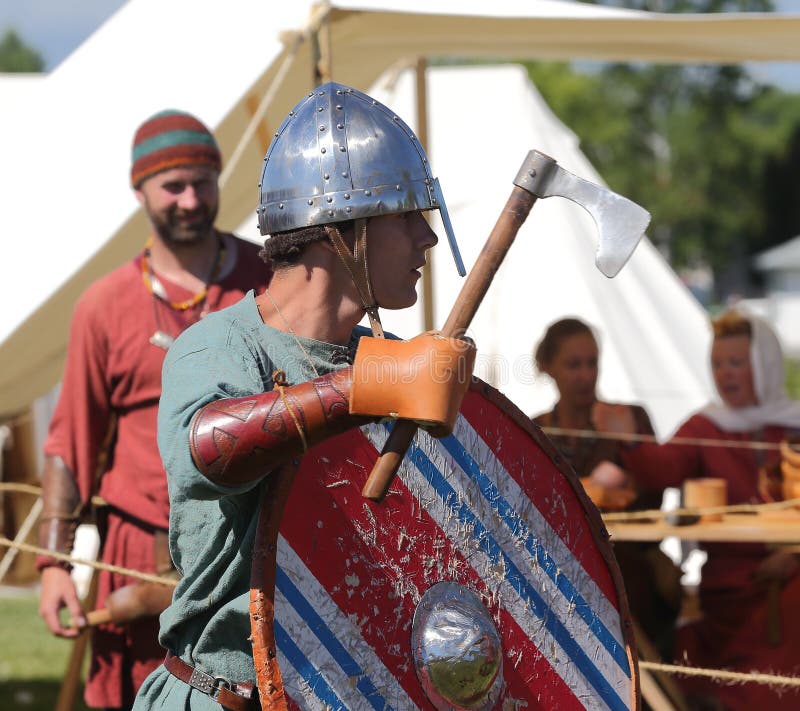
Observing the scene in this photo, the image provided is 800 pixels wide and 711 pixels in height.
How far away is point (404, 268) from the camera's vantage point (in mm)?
2205

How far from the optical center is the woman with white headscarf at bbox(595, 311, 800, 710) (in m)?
4.69

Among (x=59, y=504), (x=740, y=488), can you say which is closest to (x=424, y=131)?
(x=740, y=488)

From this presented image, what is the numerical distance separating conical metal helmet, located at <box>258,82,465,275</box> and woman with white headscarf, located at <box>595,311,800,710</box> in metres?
2.77

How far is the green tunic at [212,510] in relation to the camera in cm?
201

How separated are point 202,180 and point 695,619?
2630 mm

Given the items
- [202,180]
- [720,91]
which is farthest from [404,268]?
[720,91]

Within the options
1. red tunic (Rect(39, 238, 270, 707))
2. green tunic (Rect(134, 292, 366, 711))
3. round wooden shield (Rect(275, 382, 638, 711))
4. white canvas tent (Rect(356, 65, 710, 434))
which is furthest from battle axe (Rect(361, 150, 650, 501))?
white canvas tent (Rect(356, 65, 710, 434))

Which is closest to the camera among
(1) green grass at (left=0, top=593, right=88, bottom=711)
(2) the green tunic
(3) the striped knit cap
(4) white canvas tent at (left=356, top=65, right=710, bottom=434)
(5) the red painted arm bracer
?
(5) the red painted arm bracer

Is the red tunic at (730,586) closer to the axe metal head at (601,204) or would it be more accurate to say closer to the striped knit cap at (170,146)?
the striped knit cap at (170,146)

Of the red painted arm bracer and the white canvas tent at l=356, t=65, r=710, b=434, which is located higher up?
the white canvas tent at l=356, t=65, r=710, b=434

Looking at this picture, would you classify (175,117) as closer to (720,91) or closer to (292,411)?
(292,411)

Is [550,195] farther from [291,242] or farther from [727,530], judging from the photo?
[727,530]

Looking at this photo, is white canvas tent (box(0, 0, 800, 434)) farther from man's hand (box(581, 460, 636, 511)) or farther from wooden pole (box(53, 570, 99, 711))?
man's hand (box(581, 460, 636, 511))

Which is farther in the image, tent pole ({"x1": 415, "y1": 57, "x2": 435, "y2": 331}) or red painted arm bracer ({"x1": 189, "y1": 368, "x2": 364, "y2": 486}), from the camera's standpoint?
tent pole ({"x1": 415, "y1": 57, "x2": 435, "y2": 331})
